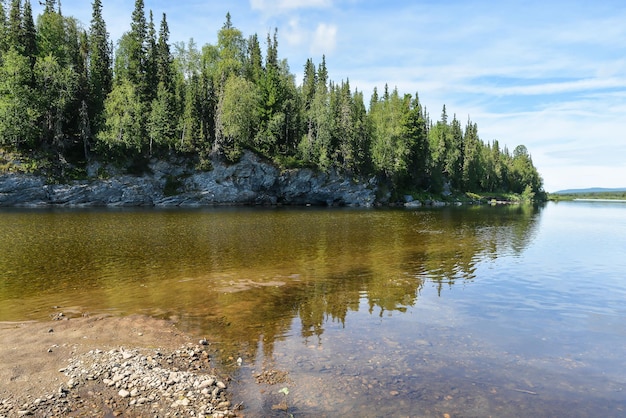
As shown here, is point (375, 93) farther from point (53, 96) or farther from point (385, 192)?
point (53, 96)

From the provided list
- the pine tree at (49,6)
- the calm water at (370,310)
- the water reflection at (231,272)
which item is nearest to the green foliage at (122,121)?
the pine tree at (49,6)

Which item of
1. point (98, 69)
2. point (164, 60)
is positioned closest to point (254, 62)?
point (164, 60)

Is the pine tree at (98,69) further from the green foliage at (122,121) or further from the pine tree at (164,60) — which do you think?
the pine tree at (164,60)

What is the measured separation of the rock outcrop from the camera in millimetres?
56938

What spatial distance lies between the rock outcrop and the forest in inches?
100

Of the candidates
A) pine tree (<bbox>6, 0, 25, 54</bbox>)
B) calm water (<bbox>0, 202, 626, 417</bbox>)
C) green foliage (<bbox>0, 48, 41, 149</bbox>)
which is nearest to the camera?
calm water (<bbox>0, 202, 626, 417</bbox>)

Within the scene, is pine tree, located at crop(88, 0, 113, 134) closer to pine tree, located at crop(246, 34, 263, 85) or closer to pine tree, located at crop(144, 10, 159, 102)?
pine tree, located at crop(144, 10, 159, 102)

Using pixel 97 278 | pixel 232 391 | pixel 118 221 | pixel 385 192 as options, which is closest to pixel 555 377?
pixel 232 391

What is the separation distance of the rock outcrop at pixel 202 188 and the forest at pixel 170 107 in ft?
8.34

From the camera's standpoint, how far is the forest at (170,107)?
196 ft

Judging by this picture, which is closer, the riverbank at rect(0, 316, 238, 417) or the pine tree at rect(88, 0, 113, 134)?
the riverbank at rect(0, 316, 238, 417)

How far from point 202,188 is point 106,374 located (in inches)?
2557

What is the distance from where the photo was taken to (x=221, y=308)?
13523 mm

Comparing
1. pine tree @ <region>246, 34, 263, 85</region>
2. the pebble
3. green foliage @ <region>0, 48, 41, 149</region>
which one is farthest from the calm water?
pine tree @ <region>246, 34, 263, 85</region>
